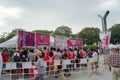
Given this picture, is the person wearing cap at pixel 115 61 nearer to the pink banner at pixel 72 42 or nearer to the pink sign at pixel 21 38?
the pink sign at pixel 21 38

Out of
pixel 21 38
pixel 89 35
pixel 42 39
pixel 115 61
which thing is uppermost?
pixel 89 35

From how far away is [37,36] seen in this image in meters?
19.8

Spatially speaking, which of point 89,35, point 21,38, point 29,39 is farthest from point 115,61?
point 89,35

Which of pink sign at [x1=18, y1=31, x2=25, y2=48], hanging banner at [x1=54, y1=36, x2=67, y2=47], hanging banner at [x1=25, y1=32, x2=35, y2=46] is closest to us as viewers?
pink sign at [x1=18, y1=31, x2=25, y2=48]

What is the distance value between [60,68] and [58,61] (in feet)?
2.34

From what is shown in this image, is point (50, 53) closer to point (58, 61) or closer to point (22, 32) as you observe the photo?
point (58, 61)

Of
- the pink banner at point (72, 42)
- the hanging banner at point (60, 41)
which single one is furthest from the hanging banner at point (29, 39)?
the pink banner at point (72, 42)

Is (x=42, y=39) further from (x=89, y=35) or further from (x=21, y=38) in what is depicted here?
(x=89, y=35)

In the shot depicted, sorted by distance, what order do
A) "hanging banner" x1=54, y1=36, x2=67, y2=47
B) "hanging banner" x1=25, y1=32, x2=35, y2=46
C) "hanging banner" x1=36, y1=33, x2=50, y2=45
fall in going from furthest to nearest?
"hanging banner" x1=54, y1=36, x2=67, y2=47 → "hanging banner" x1=36, y1=33, x2=50, y2=45 → "hanging banner" x1=25, y1=32, x2=35, y2=46

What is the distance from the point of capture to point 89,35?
130250 millimetres

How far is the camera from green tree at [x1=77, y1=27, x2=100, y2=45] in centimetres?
12775

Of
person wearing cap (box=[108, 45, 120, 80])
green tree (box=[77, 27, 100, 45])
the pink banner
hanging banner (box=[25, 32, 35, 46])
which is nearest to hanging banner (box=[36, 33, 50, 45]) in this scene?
hanging banner (box=[25, 32, 35, 46])

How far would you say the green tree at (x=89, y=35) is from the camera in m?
128

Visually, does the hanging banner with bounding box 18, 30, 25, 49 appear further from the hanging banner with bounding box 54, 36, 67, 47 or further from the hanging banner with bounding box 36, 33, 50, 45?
the hanging banner with bounding box 54, 36, 67, 47
